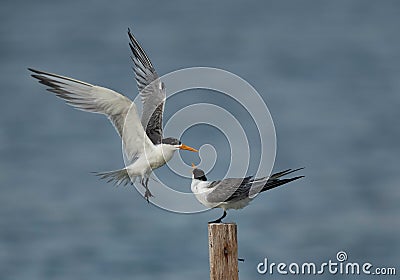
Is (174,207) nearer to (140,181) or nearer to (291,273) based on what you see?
(140,181)

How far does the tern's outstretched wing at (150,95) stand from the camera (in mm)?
8062

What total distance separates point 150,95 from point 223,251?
2.36 m

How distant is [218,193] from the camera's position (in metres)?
6.68

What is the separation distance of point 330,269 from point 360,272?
0.36 m

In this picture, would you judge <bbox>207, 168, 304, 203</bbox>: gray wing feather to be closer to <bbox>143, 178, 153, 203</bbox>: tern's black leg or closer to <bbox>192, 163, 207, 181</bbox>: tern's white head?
<bbox>192, 163, 207, 181</bbox>: tern's white head

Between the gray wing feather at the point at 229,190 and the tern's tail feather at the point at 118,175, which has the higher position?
the tern's tail feather at the point at 118,175

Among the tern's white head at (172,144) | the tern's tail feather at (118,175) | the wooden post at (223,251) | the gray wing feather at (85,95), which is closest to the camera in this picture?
the wooden post at (223,251)

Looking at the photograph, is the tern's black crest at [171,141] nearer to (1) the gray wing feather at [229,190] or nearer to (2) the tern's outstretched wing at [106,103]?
(2) the tern's outstretched wing at [106,103]

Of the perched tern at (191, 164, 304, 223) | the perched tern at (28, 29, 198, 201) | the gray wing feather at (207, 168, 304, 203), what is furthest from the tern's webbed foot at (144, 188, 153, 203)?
the gray wing feather at (207, 168, 304, 203)

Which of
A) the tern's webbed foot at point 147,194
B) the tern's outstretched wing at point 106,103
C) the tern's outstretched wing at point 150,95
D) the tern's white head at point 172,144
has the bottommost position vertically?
the tern's webbed foot at point 147,194

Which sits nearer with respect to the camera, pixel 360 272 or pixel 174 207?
pixel 174 207

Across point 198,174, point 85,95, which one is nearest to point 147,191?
point 198,174

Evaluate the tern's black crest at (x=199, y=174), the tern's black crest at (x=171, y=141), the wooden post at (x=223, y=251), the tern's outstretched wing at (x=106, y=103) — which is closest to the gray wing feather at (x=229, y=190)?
the tern's black crest at (x=199, y=174)

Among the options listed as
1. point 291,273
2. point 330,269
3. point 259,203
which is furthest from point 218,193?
point 259,203
